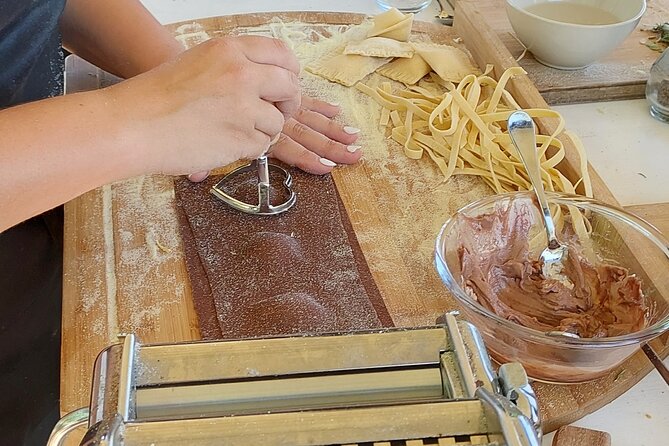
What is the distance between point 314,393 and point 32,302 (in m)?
0.62

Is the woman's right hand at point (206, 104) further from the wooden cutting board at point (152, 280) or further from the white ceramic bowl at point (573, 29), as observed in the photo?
the white ceramic bowl at point (573, 29)

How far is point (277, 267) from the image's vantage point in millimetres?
832

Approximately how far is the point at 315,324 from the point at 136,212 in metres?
0.29

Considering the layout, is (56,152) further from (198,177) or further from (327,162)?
(327,162)

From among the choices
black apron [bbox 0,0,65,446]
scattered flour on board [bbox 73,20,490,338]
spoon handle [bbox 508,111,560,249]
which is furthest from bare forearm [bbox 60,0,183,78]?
spoon handle [bbox 508,111,560,249]

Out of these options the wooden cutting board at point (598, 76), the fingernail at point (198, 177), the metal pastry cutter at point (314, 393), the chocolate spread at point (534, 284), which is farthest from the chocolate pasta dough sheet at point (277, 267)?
the wooden cutting board at point (598, 76)

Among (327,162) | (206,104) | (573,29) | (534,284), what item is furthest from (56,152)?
(573,29)

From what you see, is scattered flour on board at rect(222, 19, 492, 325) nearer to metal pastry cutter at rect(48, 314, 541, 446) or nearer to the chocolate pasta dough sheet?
the chocolate pasta dough sheet

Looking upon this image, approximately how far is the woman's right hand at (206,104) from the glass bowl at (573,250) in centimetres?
24

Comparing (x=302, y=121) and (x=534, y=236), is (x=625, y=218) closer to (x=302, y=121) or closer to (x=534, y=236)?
(x=534, y=236)

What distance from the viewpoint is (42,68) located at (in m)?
0.94

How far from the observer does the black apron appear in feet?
3.01

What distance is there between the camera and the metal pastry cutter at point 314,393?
0.41 m

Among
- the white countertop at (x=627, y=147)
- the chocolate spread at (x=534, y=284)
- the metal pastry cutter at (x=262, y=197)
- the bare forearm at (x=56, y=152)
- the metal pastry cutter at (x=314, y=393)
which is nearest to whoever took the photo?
the metal pastry cutter at (x=314, y=393)
